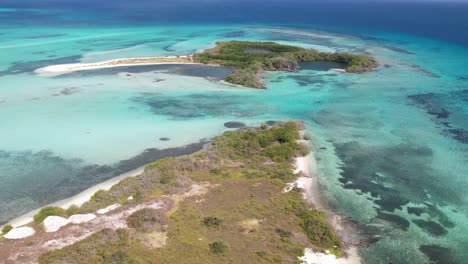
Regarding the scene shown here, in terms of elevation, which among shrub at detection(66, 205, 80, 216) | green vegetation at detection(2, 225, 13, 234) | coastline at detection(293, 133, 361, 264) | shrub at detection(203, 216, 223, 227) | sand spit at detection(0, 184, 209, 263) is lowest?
coastline at detection(293, 133, 361, 264)

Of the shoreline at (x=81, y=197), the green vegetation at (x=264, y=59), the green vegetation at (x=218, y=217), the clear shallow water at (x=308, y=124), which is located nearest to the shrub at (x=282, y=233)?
the green vegetation at (x=218, y=217)

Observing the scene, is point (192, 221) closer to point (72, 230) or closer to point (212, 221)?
point (212, 221)

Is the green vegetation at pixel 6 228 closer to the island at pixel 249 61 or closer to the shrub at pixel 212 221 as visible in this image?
the shrub at pixel 212 221

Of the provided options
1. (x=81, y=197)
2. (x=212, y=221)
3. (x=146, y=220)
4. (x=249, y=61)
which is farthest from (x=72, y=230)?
(x=249, y=61)

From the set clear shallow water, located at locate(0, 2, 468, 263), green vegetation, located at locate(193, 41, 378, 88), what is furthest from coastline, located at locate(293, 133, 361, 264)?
green vegetation, located at locate(193, 41, 378, 88)

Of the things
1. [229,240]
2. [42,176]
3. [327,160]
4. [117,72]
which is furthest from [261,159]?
[117,72]

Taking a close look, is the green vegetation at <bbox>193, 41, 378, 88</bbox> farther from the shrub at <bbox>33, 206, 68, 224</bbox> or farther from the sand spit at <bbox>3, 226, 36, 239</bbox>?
the sand spit at <bbox>3, 226, 36, 239</bbox>
